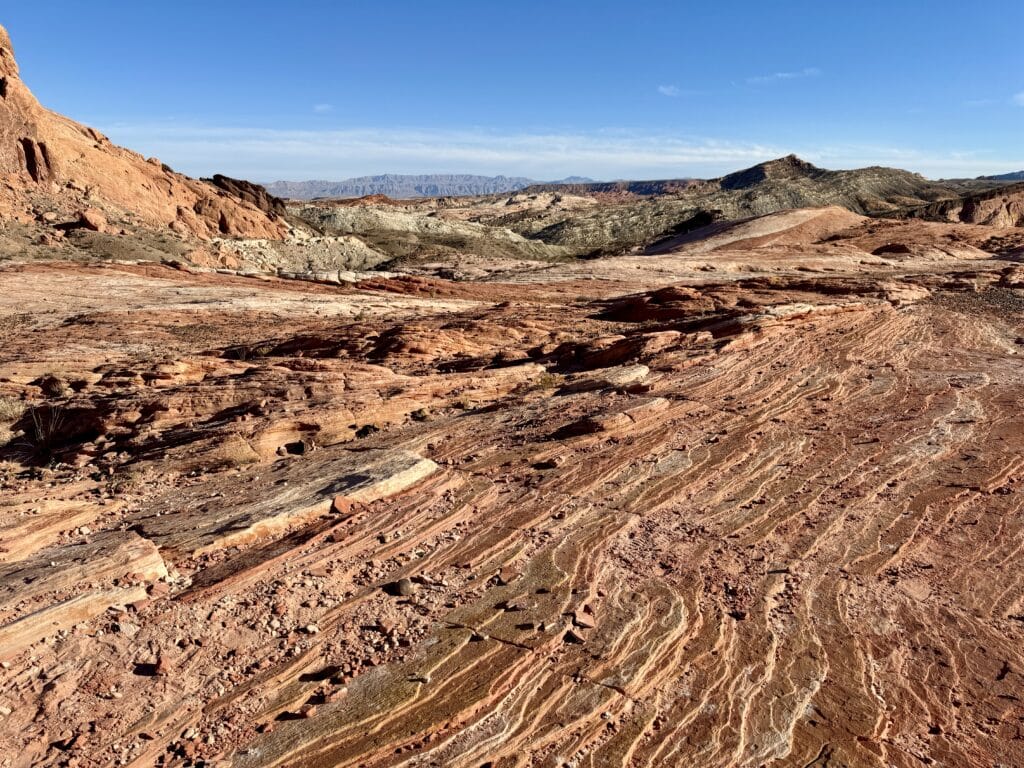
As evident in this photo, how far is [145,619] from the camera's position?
5711 mm

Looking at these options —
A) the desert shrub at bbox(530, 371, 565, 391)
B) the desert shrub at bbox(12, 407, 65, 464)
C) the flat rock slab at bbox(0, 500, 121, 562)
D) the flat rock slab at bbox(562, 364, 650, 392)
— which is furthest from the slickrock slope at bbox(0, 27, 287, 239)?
the flat rock slab at bbox(0, 500, 121, 562)

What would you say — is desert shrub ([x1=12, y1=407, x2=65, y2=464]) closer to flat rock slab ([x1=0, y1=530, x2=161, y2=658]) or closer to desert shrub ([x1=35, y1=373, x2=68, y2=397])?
desert shrub ([x1=35, y1=373, x2=68, y2=397])

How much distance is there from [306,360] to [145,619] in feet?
33.0

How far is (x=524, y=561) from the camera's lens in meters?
6.85

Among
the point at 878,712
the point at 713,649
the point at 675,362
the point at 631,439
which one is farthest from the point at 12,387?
the point at 878,712

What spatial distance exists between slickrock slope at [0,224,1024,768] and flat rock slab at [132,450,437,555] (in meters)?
0.05

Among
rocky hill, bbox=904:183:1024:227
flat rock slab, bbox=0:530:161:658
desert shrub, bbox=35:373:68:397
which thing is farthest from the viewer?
rocky hill, bbox=904:183:1024:227

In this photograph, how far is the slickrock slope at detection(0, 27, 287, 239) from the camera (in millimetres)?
39281

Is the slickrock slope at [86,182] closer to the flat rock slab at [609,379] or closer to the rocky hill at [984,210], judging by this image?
the flat rock slab at [609,379]

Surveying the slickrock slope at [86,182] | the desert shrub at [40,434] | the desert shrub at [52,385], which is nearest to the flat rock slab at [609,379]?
the desert shrub at [40,434]

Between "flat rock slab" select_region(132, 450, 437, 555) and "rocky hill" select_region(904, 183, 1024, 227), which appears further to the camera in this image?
"rocky hill" select_region(904, 183, 1024, 227)

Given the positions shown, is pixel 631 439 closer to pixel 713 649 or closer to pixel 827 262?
pixel 713 649

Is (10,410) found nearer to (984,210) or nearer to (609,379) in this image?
(609,379)

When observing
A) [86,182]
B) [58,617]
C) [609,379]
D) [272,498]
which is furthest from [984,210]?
[58,617]
